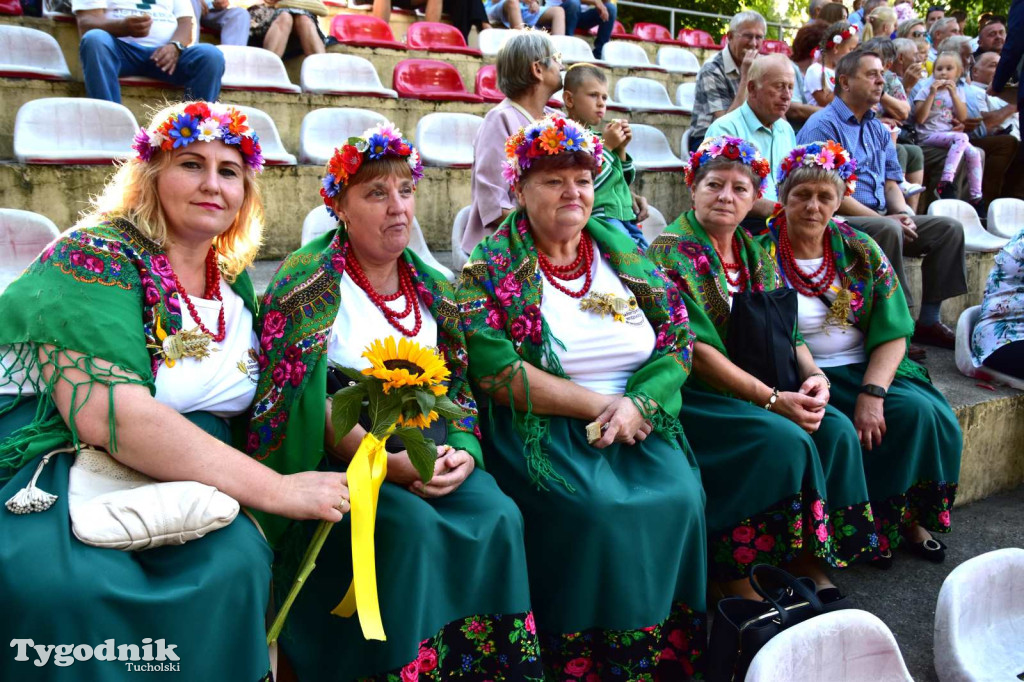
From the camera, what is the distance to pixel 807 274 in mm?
3293

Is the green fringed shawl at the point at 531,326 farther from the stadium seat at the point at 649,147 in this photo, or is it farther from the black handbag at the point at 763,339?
the stadium seat at the point at 649,147

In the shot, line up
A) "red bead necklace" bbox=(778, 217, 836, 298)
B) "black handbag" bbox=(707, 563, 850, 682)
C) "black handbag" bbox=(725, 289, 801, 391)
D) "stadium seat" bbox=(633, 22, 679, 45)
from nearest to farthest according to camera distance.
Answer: "black handbag" bbox=(707, 563, 850, 682), "black handbag" bbox=(725, 289, 801, 391), "red bead necklace" bbox=(778, 217, 836, 298), "stadium seat" bbox=(633, 22, 679, 45)

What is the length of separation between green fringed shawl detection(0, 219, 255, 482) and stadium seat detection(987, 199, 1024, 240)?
5.91 m

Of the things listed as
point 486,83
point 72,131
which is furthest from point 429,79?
point 72,131

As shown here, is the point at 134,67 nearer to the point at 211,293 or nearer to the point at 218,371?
the point at 211,293

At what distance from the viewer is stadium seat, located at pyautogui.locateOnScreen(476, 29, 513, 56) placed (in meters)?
8.03

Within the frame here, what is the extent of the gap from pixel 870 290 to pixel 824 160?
21.4 inches

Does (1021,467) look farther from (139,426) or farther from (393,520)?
(139,426)

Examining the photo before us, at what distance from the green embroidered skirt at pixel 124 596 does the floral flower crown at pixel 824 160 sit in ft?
8.22

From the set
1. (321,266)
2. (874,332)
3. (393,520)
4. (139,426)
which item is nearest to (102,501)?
(139,426)

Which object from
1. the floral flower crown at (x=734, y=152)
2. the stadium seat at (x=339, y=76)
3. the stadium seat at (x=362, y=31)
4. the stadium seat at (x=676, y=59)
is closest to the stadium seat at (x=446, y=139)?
the stadium seat at (x=339, y=76)

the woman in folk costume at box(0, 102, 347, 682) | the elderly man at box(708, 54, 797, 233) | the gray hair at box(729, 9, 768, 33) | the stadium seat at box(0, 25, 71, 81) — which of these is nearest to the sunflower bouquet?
the woman in folk costume at box(0, 102, 347, 682)

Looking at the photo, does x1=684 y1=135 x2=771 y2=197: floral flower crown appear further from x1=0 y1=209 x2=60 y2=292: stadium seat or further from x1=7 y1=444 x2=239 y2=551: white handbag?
x1=0 y1=209 x2=60 y2=292: stadium seat

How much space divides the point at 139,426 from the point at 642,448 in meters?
1.42
